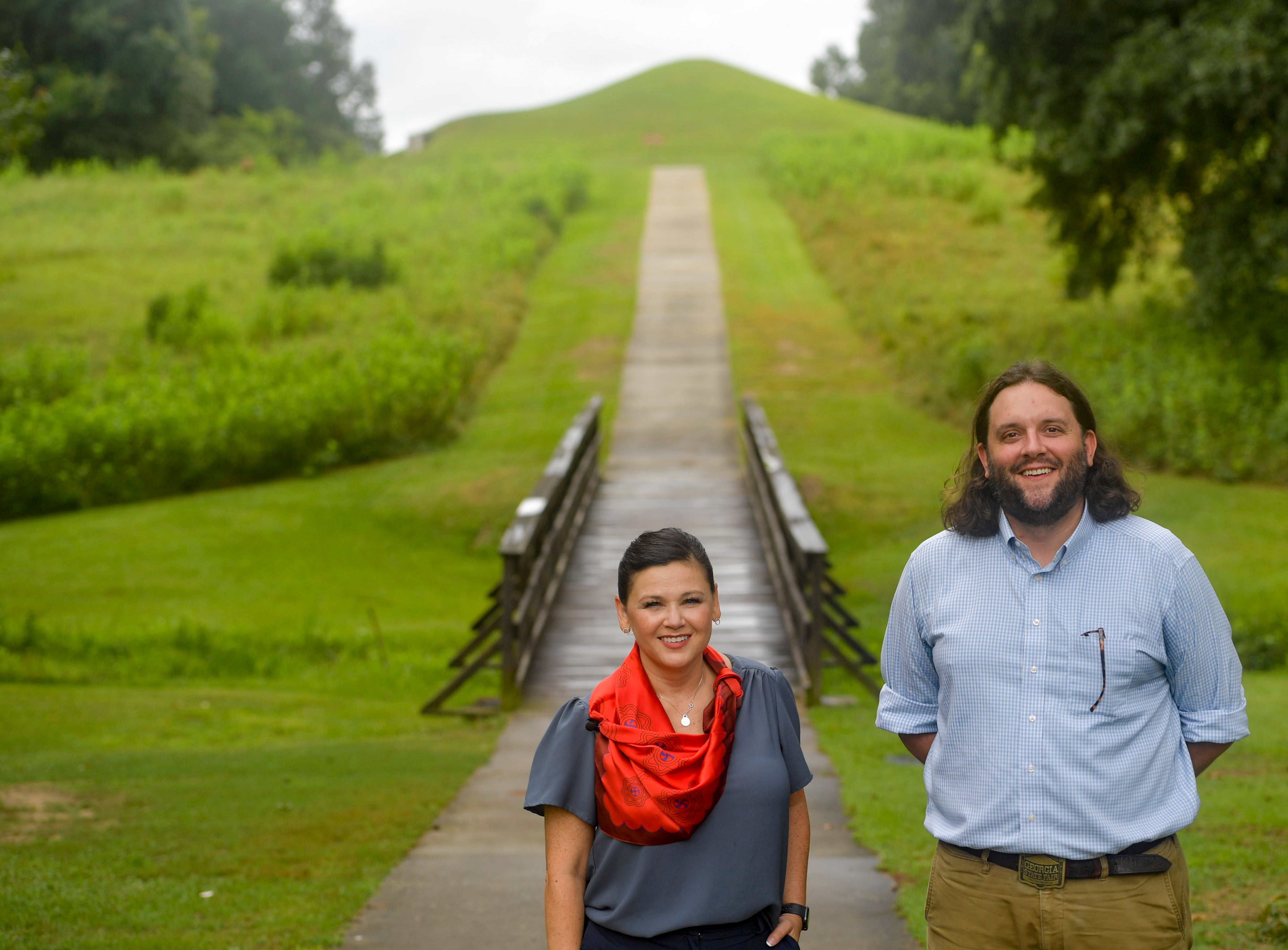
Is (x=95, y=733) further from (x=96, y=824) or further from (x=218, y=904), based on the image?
(x=218, y=904)

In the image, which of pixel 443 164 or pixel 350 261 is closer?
pixel 350 261

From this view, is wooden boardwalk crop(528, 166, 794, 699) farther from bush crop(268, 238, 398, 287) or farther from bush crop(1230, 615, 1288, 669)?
bush crop(268, 238, 398, 287)

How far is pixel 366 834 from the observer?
6117 mm

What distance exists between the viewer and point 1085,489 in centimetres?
280

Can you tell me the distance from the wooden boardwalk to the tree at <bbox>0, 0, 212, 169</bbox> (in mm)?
22836

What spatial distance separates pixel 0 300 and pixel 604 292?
40.4 ft

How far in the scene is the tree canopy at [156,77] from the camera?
42.2 metres

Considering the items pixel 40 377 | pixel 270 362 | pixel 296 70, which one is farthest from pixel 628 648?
pixel 296 70

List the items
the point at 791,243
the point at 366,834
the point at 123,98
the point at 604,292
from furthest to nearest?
the point at 123,98 → the point at 791,243 → the point at 604,292 → the point at 366,834

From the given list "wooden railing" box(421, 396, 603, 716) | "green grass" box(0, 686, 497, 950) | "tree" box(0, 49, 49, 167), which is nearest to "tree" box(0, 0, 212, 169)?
"tree" box(0, 49, 49, 167)


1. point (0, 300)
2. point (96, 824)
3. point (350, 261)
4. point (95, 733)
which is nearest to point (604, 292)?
point (350, 261)

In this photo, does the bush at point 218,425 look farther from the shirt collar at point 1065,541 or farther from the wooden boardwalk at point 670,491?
the shirt collar at point 1065,541

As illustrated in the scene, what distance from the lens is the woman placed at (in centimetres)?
260

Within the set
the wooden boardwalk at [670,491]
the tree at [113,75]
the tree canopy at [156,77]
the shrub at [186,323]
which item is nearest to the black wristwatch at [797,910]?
the wooden boardwalk at [670,491]
